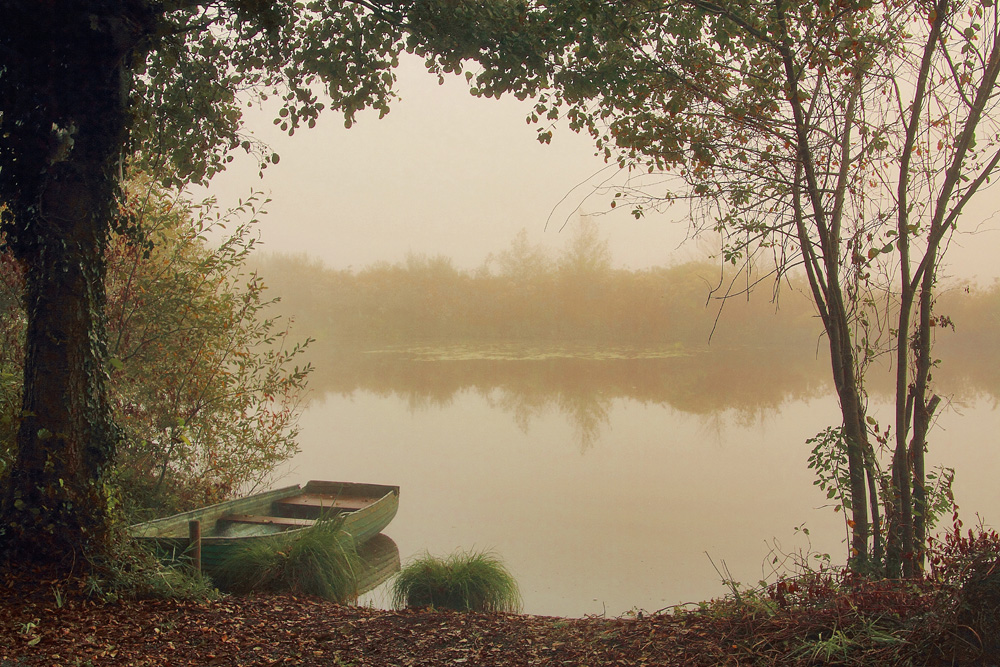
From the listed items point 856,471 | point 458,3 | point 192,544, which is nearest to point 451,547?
point 192,544

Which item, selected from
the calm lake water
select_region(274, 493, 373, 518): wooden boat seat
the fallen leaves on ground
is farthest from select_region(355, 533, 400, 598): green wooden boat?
the fallen leaves on ground

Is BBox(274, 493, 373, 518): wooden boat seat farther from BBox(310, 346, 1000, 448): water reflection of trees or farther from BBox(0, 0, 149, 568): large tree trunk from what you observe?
BBox(310, 346, 1000, 448): water reflection of trees

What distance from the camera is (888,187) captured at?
463 cm

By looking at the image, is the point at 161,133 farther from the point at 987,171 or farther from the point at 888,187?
the point at 987,171

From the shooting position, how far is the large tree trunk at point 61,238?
421 centimetres

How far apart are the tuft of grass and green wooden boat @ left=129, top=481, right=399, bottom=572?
14 centimetres

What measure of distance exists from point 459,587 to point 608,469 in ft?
22.9

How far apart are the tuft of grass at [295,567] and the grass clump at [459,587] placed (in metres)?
0.50

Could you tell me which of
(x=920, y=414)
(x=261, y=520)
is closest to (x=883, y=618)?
(x=920, y=414)

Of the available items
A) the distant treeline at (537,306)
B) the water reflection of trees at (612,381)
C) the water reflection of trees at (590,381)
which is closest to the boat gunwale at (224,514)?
the water reflection of trees at (612,381)

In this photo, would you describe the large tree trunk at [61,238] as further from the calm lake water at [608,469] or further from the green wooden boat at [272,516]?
the calm lake water at [608,469]

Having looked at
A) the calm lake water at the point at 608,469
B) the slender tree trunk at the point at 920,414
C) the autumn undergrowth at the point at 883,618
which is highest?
the slender tree trunk at the point at 920,414

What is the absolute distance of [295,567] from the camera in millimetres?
6238

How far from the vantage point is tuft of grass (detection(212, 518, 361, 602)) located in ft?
20.2
